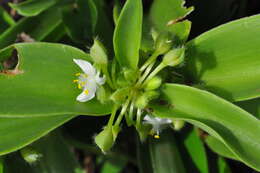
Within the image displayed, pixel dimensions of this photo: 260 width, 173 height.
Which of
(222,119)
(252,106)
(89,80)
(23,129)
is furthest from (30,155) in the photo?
(252,106)

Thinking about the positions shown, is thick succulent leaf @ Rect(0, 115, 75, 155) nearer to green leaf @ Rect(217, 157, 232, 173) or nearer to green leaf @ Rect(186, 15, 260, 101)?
green leaf @ Rect(186, 15, 260, 101)

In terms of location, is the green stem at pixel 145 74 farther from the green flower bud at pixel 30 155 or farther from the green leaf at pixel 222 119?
the green flower bud at pixel 30 155

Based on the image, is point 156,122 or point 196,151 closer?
point 156,122

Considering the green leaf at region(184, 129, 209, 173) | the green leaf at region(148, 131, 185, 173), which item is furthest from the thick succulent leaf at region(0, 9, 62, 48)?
the green leaf at region(184, 129, 209, 173)

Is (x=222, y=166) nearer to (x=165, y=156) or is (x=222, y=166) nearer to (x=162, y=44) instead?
(x=165, y=156)

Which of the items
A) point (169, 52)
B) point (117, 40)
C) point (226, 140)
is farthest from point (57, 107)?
point (226, 140)

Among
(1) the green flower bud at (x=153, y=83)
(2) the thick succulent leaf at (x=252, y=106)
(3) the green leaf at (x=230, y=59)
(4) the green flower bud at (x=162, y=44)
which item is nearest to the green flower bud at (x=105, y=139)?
(1) the green flower bud at (x=153, y=83)
